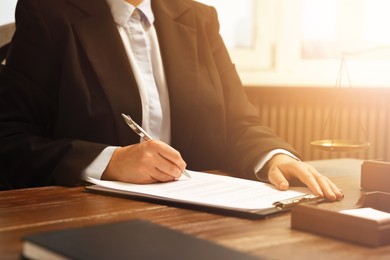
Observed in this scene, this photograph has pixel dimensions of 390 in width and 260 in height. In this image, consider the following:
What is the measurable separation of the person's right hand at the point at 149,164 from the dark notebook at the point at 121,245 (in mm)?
431

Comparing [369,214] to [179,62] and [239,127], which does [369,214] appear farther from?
[179,62]

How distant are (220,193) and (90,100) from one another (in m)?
0.55

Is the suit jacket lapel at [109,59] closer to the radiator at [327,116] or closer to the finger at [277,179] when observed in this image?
the finger at [277,179]

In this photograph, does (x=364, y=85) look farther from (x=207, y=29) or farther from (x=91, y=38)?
(x=91, y=38)

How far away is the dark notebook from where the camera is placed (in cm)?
62

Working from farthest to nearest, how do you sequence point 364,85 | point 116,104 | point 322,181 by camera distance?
point 364,85
point 116,104
point 322,181

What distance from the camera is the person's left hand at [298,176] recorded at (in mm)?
1116

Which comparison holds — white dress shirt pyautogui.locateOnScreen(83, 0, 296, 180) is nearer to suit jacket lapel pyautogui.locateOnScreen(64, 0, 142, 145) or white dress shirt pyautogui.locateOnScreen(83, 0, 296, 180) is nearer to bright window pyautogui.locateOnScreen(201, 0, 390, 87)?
suit jacket lapel pyautogui.locateOnScreen(64, 0, 142, 145)

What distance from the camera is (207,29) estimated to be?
1825 millimetres

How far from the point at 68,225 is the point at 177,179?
0.41 m

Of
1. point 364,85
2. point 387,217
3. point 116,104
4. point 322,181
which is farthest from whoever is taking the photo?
point 364,85

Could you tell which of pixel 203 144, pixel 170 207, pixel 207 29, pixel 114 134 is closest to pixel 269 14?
pixel 207 29

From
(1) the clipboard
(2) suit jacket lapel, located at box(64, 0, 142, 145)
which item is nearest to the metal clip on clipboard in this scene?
(1) the clipboard

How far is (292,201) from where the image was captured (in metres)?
1.01
